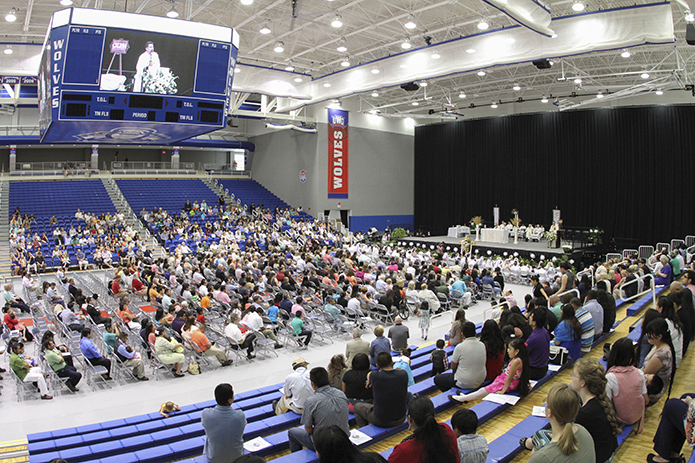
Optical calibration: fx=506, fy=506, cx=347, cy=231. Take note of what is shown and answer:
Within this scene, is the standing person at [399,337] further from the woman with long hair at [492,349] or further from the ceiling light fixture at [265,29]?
the ceiling light fixture at [265,29]

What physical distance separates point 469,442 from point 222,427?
2.22m

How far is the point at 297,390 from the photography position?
232 inches

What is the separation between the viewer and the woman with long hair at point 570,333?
22.1 ft

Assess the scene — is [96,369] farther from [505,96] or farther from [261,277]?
[505,96]

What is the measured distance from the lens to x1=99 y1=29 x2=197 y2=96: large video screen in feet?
32.5

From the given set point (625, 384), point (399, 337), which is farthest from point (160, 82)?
point (625, 384)

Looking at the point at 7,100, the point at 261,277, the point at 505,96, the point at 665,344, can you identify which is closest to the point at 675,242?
the point at 505,96

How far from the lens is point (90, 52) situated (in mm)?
9680

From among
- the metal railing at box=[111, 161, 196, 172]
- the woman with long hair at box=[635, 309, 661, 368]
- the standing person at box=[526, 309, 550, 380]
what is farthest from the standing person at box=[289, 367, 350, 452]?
the metal railing at box=[111, 161, 196, 172]

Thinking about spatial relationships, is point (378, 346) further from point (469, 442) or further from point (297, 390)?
point (469, 442)

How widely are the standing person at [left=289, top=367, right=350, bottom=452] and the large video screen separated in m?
8.22

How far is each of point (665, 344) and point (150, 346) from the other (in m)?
8.41

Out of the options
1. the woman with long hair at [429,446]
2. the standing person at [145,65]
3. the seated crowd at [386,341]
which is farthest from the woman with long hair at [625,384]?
the standing person at [145,65]

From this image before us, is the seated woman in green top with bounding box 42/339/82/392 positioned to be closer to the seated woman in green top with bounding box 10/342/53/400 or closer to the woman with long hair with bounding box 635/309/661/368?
the seated woman in green top with bounding box 10/342/53/400
